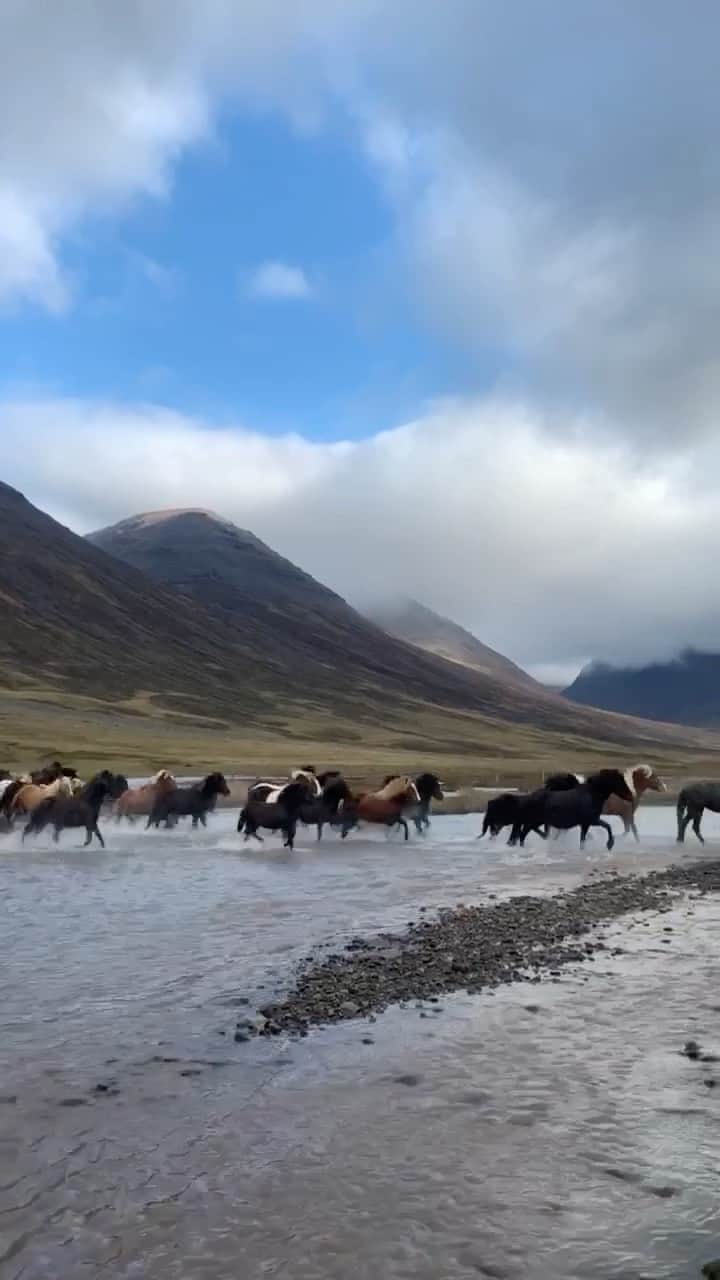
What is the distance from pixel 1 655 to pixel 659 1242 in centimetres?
16740

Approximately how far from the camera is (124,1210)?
5.70 m

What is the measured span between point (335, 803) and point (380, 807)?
4.31ft

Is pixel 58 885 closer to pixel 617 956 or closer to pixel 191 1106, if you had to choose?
pixel 617 956

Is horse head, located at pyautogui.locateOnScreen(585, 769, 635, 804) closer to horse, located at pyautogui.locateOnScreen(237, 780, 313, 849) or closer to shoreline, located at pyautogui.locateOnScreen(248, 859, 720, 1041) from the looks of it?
horse, located at pyautogui.locateOnScreen(237, 780, 313, 849)

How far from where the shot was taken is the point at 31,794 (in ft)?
95.0

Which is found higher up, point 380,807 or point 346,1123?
point 380,807

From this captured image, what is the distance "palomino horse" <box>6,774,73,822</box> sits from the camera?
2800 cm

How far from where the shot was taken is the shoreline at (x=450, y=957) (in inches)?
389

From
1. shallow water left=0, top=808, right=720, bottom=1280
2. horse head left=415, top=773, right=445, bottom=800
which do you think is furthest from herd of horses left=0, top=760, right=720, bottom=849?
shallow water left=0, top=808, right=720, bottom=1280

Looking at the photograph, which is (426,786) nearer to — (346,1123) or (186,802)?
(186,802)

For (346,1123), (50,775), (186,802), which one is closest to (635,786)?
(186,802)

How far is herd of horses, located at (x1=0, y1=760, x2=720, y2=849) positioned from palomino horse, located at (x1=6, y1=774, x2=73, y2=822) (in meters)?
0.03

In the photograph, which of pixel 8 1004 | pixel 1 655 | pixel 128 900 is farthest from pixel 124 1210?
pixel 1 655

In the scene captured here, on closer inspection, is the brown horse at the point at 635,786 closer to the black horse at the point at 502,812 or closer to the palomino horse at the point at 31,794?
the black horse at the point at 502,812
